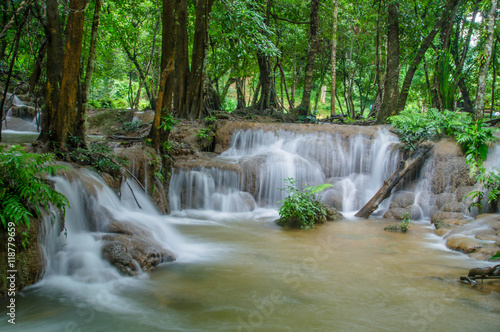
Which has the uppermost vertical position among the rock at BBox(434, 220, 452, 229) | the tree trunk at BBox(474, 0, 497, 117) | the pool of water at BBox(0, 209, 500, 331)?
the tree trunk at BBox(474, 0, 497, 117)

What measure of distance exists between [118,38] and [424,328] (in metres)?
16.0

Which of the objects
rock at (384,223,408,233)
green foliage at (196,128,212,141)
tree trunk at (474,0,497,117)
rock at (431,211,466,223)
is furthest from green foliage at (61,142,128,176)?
tree trunk at (474,0,497,117)

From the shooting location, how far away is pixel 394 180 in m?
9.53

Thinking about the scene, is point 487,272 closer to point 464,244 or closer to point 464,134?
point 464,244

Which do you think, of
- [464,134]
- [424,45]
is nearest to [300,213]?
[464,134]

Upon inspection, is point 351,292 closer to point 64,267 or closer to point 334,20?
point 64,267

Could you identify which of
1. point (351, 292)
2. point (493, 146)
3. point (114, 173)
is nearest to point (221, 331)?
point (351, 292)

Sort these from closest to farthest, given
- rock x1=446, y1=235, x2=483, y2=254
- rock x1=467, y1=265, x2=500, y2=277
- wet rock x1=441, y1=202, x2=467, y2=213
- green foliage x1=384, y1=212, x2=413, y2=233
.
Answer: rock x1=467, y1=265, x2=500, y2=277 < rock x1=446, y1=235, x2=483, y2=254 < green foliage x1=384, y1=212, x2=413, y2=233 < wet rock x1=441, y1=202, x2=467, y2=213

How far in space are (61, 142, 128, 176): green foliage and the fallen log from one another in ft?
18.5

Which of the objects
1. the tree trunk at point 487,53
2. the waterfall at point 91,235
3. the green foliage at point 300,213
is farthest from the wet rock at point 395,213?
the waterfall at point 91,235

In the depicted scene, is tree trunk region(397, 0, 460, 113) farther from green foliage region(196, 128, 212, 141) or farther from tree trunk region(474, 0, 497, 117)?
green foliage region(196, 128, 212, 141)

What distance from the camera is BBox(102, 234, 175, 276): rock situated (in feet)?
16.0

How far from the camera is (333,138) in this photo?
37.0 feet

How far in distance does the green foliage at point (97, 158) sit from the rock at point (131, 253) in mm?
2077
